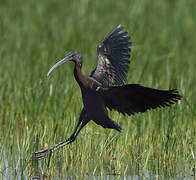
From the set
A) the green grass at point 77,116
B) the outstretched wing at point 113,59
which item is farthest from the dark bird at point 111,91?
the green grass at point 77,116

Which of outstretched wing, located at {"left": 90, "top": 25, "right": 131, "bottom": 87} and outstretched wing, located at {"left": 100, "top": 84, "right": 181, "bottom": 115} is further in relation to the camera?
outstretched wing, located at {"left": 90, "top": 25, "right": 131, "bottom": 87}

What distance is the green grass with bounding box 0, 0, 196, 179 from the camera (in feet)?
17.1

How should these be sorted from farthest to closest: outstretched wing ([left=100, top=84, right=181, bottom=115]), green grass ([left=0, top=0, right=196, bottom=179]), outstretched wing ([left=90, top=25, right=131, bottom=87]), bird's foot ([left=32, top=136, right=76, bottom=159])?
outstretched wing ([left=90, top=25, right=131, bottom=87])
bird's foot ([left=32, top=136, right=76, bottom=159])
green grass ([left=0, top=0, right=196, bottom=179])
outstretched wing ([left=100, top=84, right=181, bottom=115])

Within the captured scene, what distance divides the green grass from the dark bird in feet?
0.71

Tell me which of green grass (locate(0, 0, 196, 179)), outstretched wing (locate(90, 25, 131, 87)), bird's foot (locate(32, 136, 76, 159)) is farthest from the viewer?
outstretched wing (locate(90, 25, 131, 87))

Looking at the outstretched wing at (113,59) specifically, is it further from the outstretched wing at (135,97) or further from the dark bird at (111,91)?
the outstretched wing at (135,97)

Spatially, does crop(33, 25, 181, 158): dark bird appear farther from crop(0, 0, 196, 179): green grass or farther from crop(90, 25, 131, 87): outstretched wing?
crop(0, 0, 196, 179): green grass

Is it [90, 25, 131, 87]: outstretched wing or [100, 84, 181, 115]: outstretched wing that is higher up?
[90, 25, 131, 87]: outstretched wing

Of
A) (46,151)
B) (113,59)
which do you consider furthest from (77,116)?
(113,59)

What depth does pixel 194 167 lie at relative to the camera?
5137mm

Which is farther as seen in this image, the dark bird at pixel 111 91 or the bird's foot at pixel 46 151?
the bird's foot at pixel 46 151

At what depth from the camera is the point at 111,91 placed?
4855mm

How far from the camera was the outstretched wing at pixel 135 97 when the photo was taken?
15.5 feet

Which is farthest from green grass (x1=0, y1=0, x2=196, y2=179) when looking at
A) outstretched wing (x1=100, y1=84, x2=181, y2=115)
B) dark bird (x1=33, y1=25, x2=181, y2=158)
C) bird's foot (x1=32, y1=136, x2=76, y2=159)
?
outstretched wing (x1=100, y1=84, x2=181, y2=115)
